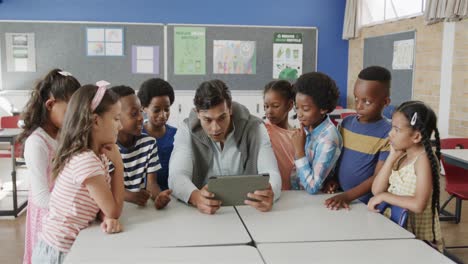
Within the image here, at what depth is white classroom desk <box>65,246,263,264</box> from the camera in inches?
48.6

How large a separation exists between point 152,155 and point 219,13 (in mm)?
5291

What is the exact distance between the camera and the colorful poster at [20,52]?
639cm

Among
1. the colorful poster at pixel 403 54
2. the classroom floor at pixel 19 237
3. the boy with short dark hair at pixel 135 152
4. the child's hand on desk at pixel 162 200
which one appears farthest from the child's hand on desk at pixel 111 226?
the colorful poster at pixel 403 54

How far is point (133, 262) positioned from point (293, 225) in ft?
1.92

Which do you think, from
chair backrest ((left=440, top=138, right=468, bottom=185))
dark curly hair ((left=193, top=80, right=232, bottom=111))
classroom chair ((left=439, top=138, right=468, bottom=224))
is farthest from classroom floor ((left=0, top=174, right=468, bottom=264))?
dark curly hair ((left=193, top=80, right=232, bottom=111))

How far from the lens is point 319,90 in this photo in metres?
2.02

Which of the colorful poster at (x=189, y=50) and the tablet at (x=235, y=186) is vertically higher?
the colorful poster at (x=189, y=50)

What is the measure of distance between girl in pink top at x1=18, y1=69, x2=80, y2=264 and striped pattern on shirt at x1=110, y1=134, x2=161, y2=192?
0.95ft

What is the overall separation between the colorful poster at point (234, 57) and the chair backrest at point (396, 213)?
17.3ft

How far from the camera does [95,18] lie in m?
6.59

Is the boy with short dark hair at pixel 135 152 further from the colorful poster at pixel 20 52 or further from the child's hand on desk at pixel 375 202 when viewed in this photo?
the colorful poster at pixel 20 52

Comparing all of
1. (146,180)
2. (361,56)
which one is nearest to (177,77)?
(361,56)

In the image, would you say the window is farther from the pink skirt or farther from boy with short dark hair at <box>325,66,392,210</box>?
the pink skirt

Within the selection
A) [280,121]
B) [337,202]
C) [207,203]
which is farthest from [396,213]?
[280,121]
